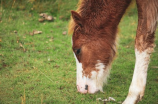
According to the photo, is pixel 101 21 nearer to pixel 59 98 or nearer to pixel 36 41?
pixel 59 98

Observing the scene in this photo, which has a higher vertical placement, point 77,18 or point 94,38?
point 77,18

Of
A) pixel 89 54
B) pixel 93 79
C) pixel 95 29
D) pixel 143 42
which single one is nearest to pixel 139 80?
pixel 143 42

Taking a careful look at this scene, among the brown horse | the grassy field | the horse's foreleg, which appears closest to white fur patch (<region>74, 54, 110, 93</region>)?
the brown horse

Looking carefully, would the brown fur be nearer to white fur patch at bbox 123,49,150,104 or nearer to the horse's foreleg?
the horse's foreleg

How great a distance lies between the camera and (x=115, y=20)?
337 centimetres

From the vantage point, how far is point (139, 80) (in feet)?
9.48

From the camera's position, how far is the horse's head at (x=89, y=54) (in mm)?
3221

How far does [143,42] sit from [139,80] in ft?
1.82

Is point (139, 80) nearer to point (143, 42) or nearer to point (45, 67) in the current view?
point (143, 42)

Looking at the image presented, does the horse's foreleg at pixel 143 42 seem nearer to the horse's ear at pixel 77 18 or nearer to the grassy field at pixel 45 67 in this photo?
the grassy field at pixel 45 67

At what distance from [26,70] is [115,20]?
1.95 metres

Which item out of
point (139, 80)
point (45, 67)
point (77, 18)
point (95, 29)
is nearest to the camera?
point (139, 80)

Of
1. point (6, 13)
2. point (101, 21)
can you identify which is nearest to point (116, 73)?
point (101, 21)

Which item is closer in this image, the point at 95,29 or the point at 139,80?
the point at 139,80
